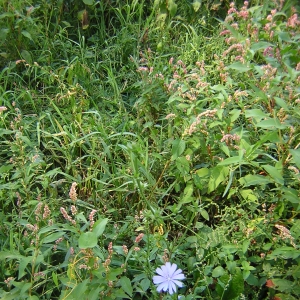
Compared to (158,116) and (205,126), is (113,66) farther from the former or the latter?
(205,126)

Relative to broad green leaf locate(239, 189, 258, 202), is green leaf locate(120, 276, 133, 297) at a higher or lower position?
lower

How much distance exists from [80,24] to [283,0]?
1398 mm

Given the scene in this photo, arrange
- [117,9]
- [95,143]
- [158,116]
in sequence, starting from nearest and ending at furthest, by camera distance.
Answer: [95,143] < [158,116] < [117,9]

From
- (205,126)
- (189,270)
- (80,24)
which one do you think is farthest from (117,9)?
(189,270)

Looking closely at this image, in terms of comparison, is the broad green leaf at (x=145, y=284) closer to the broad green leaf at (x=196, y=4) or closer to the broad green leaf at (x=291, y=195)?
the broad green leaf at (x=291, y=195)

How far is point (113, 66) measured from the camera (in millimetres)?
2902

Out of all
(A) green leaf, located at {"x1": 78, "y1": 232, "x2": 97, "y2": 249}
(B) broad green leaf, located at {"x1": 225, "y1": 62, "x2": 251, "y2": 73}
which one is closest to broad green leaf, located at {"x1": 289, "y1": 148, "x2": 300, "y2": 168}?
(B) broad green leaf, located at {"x1": 225, "y1": 62, "x2": 251, "y2": 73}

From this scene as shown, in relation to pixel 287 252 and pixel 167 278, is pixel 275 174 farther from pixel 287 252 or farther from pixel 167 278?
pixel 167 278

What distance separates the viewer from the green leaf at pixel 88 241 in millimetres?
1283

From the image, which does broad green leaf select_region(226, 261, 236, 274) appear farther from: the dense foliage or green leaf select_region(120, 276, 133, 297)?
green leaf select_region(120, 276, 133, 297)

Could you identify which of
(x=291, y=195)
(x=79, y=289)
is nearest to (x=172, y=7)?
(x=291, y=195)

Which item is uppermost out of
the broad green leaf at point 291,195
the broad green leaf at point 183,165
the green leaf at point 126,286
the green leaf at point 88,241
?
the broad green leaf at point 291,195

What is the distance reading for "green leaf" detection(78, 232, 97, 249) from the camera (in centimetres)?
128

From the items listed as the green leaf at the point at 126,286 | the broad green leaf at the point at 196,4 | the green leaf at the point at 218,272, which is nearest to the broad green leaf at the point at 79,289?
the green leaf at the point at 126,286
